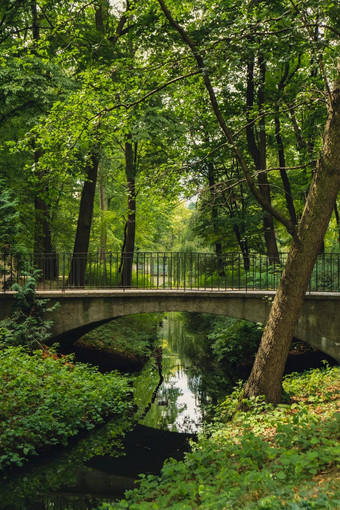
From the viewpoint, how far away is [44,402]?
27.9 feet

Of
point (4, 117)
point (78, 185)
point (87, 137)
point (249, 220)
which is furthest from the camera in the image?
point (78, 185)

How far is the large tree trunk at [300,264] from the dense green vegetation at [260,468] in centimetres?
43

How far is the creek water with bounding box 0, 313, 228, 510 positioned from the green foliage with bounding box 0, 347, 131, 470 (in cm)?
30

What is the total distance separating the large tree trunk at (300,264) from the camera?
268 inches

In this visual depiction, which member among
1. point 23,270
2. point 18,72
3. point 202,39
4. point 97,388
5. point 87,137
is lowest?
point 97,388

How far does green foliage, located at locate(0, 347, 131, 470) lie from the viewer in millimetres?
7648

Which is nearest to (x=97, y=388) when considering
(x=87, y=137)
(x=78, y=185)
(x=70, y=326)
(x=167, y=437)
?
(x=167, y=437)

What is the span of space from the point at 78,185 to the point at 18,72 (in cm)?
900

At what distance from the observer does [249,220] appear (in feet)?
53.2

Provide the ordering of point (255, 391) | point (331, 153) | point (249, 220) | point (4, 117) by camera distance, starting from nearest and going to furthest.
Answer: point (331, 153), point (255, 391), point (4, 117), point (249, 220)

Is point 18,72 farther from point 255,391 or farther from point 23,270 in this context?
point 255,391

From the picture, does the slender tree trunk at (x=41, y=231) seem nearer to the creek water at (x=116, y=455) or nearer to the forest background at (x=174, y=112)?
the forest background at (x=174, y=112)

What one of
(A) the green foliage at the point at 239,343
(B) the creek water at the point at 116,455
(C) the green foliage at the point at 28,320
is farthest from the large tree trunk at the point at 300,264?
(A) the green foliage at the point at 239,343

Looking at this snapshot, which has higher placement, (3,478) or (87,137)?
(87,137)
